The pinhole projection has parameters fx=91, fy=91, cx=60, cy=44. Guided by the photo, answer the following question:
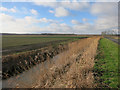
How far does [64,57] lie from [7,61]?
4.81 metres

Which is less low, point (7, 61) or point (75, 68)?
point (75, 68)

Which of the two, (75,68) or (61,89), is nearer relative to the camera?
(61,89)

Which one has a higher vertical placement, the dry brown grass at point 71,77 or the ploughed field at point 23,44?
the ploughed field at point 23,44

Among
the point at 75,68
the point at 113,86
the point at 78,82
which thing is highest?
the point at 75,68

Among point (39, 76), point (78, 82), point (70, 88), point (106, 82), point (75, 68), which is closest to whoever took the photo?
point (70, 88)

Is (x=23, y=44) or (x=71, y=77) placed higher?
(x=23, y=44)

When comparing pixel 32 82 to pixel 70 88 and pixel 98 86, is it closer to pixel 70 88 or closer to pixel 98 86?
pixel 70 88

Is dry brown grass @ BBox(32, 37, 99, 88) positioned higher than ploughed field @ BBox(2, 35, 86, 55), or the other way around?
ploughed field @ BBox(2, 35, 86, 55)

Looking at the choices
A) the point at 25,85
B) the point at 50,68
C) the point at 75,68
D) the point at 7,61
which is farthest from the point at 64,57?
the point at 7,61

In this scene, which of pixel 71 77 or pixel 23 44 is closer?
pixel 71 77

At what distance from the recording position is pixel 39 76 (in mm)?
4102

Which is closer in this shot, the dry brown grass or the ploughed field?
the dry brown grass

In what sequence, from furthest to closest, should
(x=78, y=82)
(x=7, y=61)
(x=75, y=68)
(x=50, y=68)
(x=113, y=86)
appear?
(x=7, y=61) < (x=50, y=68) < (x=75, y=68) < (x=113, y=86) < (x=78, y=82)

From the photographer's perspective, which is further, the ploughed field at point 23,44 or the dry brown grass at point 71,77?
the ploughed field at point 23,44
